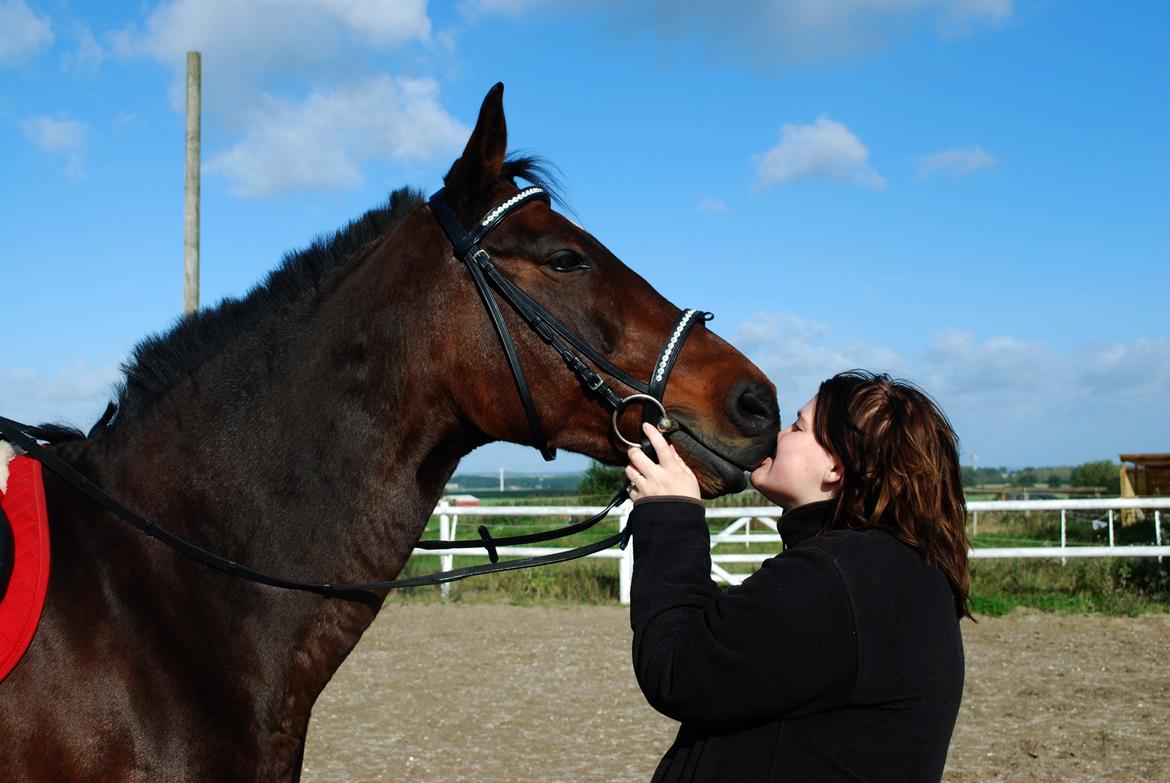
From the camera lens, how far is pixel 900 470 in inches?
79.5

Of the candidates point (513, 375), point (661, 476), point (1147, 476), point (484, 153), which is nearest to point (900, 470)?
point (661, 476)

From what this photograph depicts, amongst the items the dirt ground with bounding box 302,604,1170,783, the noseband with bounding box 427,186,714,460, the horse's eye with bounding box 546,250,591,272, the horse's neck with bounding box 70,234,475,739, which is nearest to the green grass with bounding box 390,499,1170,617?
the dirt ground with bounding box 302,604,1170,783

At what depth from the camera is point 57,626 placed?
7.32ft

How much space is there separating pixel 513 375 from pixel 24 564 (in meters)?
1.28

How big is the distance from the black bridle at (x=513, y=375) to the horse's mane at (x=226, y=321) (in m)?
0.23

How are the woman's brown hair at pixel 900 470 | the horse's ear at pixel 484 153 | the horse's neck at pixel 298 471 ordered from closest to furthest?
the woman's brown hair at pixel 900 470
the horse's neck at pixel 298 471
the horse's ear at pixel 484 153

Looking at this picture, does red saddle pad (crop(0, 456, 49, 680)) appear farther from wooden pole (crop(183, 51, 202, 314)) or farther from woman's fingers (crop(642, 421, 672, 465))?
wooden pole (crop(183, 51, 202, 314))

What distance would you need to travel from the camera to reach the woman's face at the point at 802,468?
7.14 ft

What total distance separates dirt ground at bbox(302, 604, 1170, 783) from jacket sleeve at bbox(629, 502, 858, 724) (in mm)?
4761

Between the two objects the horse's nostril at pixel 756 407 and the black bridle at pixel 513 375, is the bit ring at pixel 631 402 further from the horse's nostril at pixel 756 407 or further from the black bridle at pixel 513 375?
the horse's nostril at pixel 756 407

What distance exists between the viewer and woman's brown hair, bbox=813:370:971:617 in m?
2.00

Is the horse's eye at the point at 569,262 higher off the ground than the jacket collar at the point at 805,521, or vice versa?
the horse's eye at the point at 569,262

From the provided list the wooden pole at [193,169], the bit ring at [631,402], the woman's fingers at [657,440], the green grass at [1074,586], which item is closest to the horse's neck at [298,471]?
the bit ring at [631,402]

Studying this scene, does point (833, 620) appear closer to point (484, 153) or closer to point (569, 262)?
point (569, 262)
